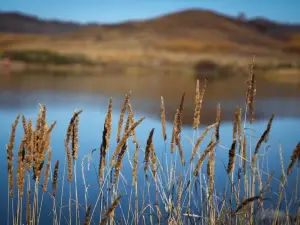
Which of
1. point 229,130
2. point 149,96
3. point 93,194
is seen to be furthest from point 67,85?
point 93,194

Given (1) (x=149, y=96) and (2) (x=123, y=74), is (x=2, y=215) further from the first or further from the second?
(2) (x=123, y=74)

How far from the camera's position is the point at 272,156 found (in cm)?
412

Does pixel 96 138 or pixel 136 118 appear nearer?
pixel 96 138

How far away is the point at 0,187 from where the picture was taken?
127 inches

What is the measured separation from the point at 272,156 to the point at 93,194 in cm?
177

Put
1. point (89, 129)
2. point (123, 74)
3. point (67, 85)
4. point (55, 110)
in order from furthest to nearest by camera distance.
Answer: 1. point (123, 74)
2. point (67, 85)
3. point (55, 110)
4. point (89, 129)

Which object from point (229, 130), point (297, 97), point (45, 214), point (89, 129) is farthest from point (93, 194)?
point (297, 97)

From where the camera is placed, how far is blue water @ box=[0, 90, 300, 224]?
3014mm

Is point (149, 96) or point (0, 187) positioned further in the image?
point (149, 96)

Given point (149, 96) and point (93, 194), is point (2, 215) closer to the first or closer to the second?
point (93, 194)

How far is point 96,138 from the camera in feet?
15.6

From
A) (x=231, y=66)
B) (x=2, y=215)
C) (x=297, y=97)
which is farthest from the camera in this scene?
(x=231, y=66)

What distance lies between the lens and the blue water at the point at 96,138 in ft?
9.89

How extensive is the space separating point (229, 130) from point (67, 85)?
5.65m
